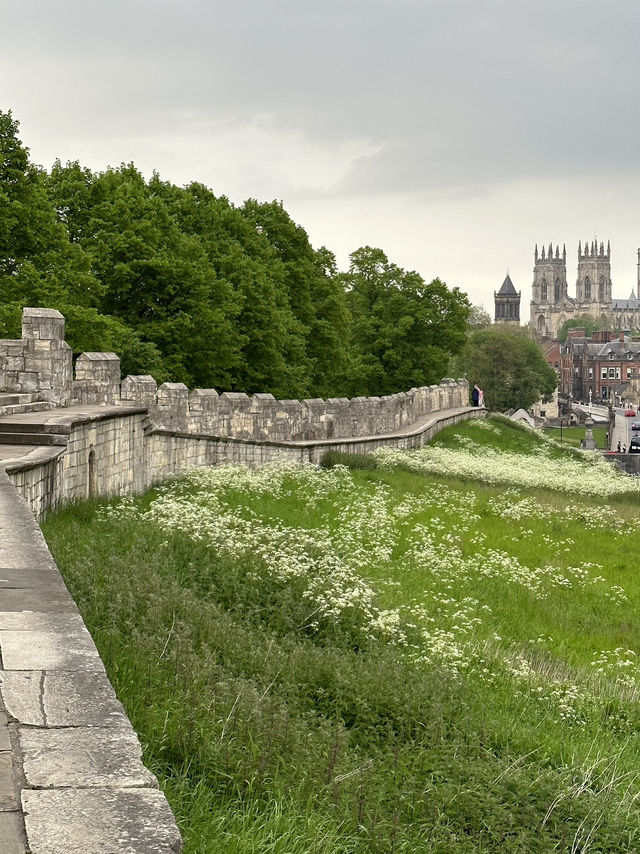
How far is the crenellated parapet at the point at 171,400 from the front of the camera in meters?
17.5

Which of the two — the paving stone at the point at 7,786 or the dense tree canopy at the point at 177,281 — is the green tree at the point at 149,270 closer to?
the dense tree canopy at the point at 177,281

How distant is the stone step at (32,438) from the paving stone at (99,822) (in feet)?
30.5

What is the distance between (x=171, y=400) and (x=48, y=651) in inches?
664

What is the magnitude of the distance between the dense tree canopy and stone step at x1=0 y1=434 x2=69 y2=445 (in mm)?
14679

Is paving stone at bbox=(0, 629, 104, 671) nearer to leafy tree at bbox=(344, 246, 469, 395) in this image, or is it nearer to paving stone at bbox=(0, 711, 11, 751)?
paving stone at bbox=(0, 711, 11, 751)

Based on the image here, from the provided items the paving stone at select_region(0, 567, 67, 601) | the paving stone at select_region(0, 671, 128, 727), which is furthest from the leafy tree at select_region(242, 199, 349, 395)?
the paving stone at select_region(0, 671, 128, 727)

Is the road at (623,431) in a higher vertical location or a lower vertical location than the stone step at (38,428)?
lower

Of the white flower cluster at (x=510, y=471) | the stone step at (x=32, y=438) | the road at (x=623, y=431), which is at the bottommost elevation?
the road at (x=623, y=431)

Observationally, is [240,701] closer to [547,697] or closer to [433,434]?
[547,697]

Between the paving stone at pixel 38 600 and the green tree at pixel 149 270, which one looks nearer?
the paving stone at pixel 38 600

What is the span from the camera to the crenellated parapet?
57.3ft

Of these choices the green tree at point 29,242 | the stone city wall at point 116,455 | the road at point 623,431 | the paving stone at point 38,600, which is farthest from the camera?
the road at point 623,431

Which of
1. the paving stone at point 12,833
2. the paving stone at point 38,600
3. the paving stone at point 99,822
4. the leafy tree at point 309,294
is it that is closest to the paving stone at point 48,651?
the paving stone at point 38,600

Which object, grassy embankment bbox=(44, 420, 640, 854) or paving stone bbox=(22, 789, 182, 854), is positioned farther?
grassy embankment bbox=(44, 420, 640, 854)
